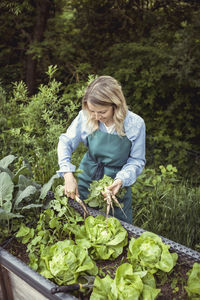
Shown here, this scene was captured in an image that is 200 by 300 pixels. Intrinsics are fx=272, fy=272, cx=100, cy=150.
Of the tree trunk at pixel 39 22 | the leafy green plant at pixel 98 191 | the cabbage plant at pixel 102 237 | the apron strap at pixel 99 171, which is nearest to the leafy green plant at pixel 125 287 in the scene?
the cabbage plant at pixel 102 237

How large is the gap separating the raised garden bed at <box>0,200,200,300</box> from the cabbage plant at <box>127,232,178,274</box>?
0.06 m

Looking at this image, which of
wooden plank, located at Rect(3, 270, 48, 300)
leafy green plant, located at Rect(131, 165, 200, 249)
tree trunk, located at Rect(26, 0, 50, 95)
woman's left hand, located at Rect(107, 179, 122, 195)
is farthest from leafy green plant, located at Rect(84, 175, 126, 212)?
tree trunk, located at Rect(26, 0, 50, 95)

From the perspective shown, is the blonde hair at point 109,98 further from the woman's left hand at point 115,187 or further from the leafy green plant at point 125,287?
the leafy green plant at point 125,287

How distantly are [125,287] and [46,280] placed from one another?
1.01ft

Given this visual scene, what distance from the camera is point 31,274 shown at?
3.58 ft

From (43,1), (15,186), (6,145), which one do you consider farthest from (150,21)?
(15,186)

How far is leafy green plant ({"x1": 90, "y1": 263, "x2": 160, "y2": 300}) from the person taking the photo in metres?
1.02

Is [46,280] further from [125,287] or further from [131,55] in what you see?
[131,55]

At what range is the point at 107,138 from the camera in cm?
176

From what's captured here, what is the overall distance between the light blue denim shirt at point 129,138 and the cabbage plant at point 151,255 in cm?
46

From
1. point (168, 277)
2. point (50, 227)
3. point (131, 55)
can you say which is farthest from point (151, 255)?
point (131, 55)

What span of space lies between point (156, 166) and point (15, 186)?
413 centimetres

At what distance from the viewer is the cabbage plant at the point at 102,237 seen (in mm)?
1293

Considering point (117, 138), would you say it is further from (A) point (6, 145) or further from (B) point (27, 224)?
(A) point (6, 145)
